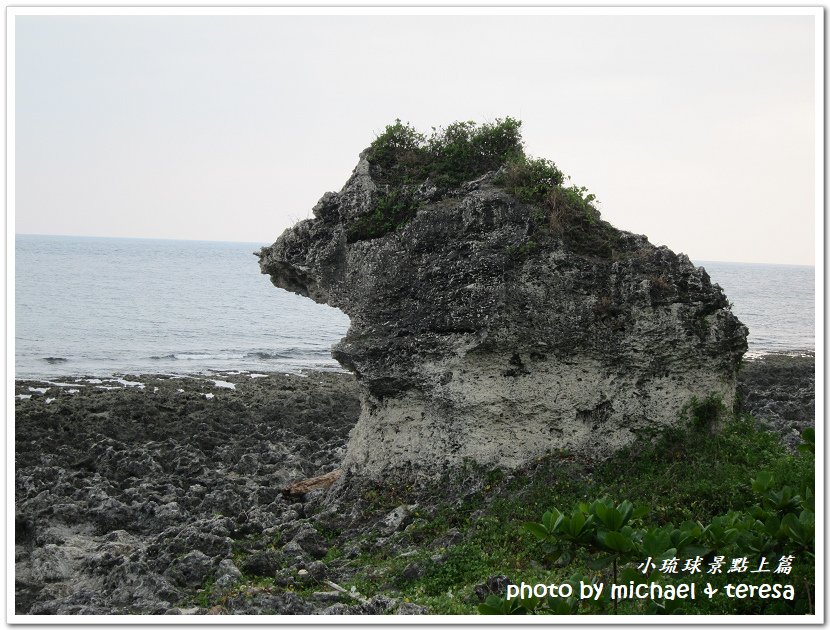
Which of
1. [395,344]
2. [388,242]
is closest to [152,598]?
[395,344]

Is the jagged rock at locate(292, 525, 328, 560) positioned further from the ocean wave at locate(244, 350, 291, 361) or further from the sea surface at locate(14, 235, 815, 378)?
the ocean wave at locate(244, 350, 291, 361)

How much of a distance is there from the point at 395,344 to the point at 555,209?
3775 mm

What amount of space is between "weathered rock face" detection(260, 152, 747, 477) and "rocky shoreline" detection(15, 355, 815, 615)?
167 centimetres

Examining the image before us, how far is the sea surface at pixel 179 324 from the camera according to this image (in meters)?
44.3

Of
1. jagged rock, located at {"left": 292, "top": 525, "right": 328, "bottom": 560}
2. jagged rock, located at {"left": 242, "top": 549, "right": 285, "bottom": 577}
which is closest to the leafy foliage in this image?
jagged rock, located at {"left": 242, "top": 549, "right": 285, "bottom": 577}

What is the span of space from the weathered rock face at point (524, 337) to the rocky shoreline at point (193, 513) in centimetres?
167

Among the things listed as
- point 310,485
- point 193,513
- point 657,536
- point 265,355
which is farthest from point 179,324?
point 657,536

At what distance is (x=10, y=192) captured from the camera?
450 inches

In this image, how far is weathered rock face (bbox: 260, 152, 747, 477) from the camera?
14969mm

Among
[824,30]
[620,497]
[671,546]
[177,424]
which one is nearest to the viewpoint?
[671,546]

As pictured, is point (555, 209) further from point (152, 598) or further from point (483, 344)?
point (152, 598)

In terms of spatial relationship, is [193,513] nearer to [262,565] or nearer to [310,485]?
[310,485]

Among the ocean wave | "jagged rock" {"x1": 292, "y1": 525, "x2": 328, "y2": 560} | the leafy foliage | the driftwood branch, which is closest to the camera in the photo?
the leafy foliage

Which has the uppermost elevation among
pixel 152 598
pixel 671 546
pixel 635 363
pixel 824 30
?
pixel 824 30
